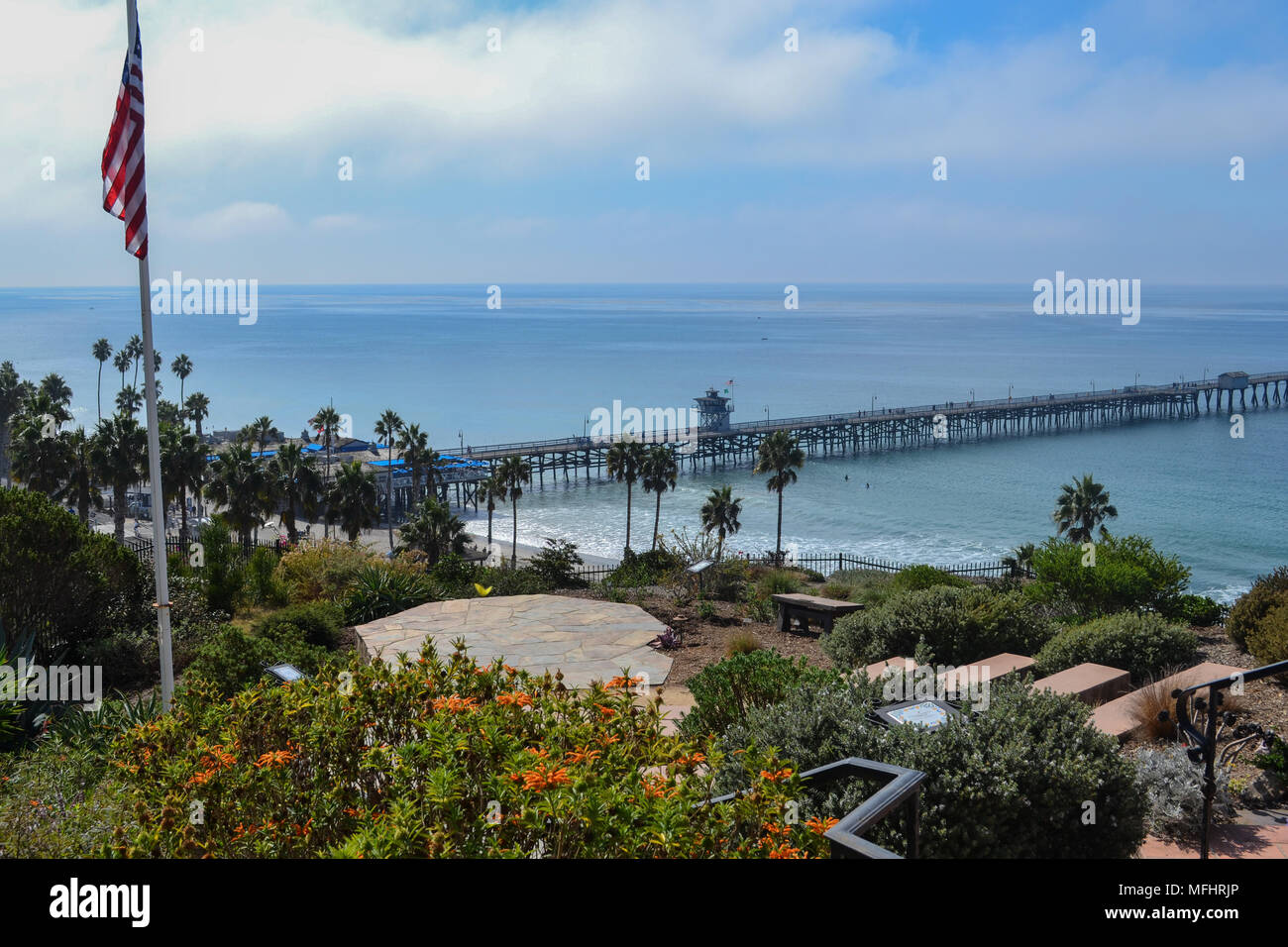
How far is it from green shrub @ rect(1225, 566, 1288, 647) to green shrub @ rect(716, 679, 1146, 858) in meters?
7.91

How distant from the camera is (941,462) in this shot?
85.5 meters

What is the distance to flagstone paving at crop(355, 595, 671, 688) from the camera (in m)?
11.2

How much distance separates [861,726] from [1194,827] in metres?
3.02

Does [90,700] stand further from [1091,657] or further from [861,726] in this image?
[1091,657]

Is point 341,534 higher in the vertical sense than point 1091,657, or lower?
lower

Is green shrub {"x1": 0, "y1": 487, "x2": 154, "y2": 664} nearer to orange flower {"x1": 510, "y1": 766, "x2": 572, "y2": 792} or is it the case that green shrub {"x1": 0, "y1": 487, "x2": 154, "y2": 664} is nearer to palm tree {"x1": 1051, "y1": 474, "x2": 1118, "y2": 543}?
orange flower {"x1": 510, "y1": 766, "x2": 572, "y2": 792}

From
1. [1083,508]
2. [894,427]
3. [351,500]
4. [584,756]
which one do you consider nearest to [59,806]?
[584,756]

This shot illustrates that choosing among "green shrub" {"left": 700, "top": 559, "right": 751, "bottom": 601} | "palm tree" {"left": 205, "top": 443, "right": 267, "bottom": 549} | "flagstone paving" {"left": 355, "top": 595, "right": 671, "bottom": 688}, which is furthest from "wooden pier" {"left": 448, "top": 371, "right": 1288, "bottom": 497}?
"flagstone paving" {"left": 355, "top": 595, "right": 671, "bottom": 688}

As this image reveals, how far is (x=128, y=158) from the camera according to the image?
27.5ft

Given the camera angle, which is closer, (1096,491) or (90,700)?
(90,700)

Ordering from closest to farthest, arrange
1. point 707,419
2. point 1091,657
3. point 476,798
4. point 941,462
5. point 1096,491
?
point 476,798 < point 1091,657 < point 1096,491 < point 941,462 < point 707,419

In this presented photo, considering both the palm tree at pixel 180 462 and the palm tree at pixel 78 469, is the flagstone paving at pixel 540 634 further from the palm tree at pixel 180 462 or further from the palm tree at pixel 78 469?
the palm tree at pixel 78 469

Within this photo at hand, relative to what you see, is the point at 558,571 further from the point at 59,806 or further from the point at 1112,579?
the point at 59,806
